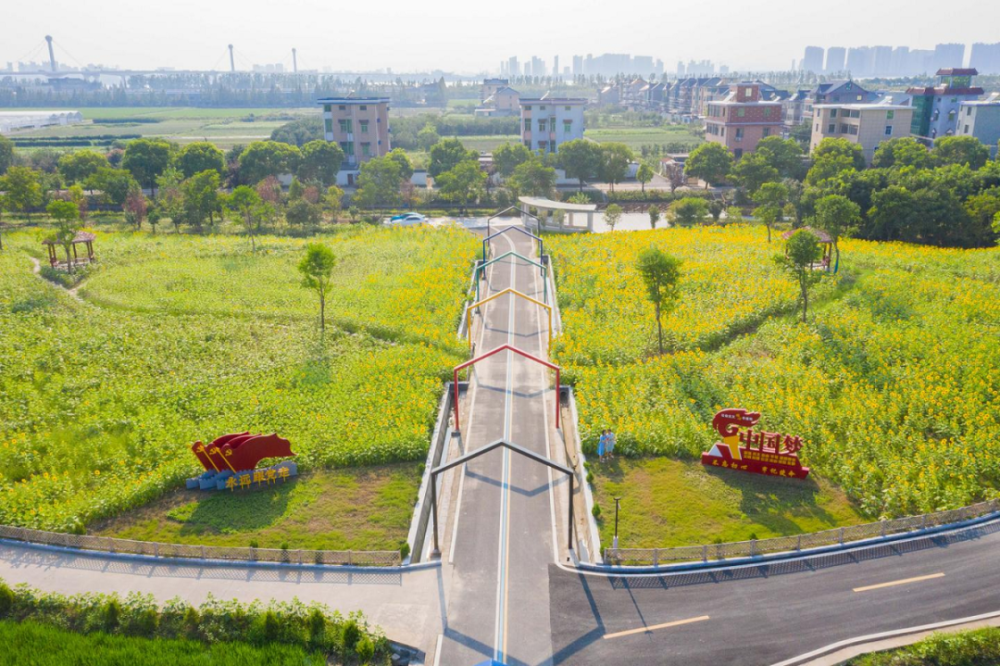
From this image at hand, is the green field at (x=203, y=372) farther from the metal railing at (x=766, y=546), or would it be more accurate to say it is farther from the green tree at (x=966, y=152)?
the green tree at (x=966, y=152)

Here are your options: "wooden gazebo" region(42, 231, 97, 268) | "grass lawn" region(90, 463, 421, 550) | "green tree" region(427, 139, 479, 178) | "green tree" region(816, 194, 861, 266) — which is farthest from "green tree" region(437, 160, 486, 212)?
"grass lawn" region(90, 463, 421, 550)

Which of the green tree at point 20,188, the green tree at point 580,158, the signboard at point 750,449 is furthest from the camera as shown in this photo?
the green tree at point 580,158

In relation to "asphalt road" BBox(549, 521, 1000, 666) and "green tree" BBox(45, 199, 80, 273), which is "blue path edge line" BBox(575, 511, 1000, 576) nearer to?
"asphalt road" BBox(549, 521, 1000, 666)

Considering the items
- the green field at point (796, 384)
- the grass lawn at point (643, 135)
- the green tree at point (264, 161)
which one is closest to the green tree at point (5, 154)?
the green tree at point (264, 161)

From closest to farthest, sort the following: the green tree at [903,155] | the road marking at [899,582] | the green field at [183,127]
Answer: the road marking at [899,582] < the green tree at [903,155] < the green field at [183,127]

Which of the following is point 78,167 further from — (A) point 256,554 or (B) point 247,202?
(A) point 256,554

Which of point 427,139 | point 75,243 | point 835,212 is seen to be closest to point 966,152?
point 835,212

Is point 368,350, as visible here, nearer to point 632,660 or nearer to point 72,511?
point 72,511
